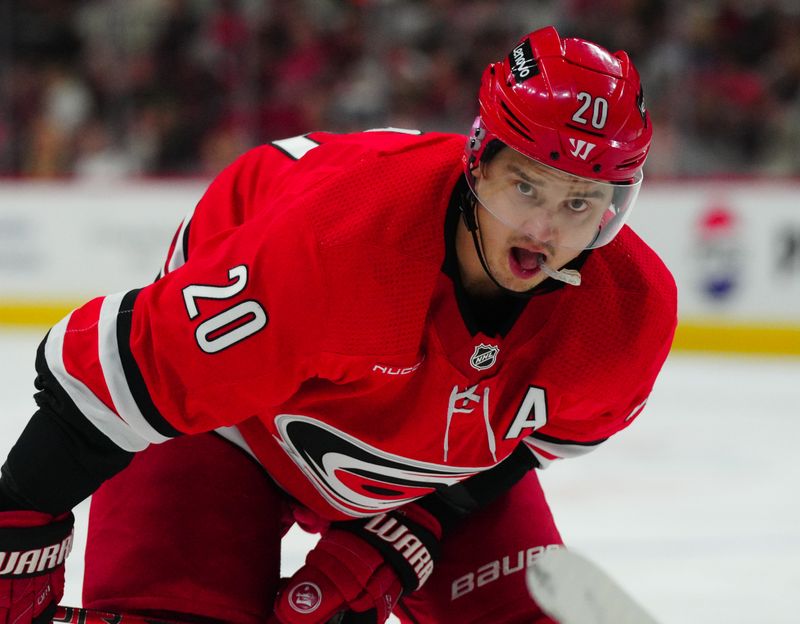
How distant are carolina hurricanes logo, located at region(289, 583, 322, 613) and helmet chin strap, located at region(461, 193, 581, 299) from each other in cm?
63

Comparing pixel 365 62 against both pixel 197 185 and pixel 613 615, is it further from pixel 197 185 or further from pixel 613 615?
pixel 613 615

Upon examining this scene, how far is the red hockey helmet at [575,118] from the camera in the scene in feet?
5.48

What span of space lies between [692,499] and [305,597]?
181cm

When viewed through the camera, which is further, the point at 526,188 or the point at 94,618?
the point at 94,618

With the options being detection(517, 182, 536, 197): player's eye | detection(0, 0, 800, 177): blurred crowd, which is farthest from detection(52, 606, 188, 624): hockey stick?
detection(0, 0, 800, 177): blurred crowd

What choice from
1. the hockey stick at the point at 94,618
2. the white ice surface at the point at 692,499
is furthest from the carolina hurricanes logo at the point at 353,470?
the white ice surface at the point at 692,499

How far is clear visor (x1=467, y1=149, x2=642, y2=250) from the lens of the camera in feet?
5.56

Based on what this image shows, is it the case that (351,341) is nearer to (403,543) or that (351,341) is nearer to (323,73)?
(403,543)

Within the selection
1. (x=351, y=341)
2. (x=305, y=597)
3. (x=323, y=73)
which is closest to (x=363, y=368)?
(x=351, y=341)

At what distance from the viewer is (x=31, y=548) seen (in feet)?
5.53

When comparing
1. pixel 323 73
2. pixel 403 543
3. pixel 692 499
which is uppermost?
pixel 403 543

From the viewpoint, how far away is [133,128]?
6156mm

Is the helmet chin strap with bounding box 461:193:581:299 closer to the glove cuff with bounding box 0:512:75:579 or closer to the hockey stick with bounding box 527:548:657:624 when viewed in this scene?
the hockey stick with bounding box 527:548:657:624

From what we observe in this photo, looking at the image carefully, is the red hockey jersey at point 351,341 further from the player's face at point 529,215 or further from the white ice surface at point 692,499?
the white ice surface at point 692,499
